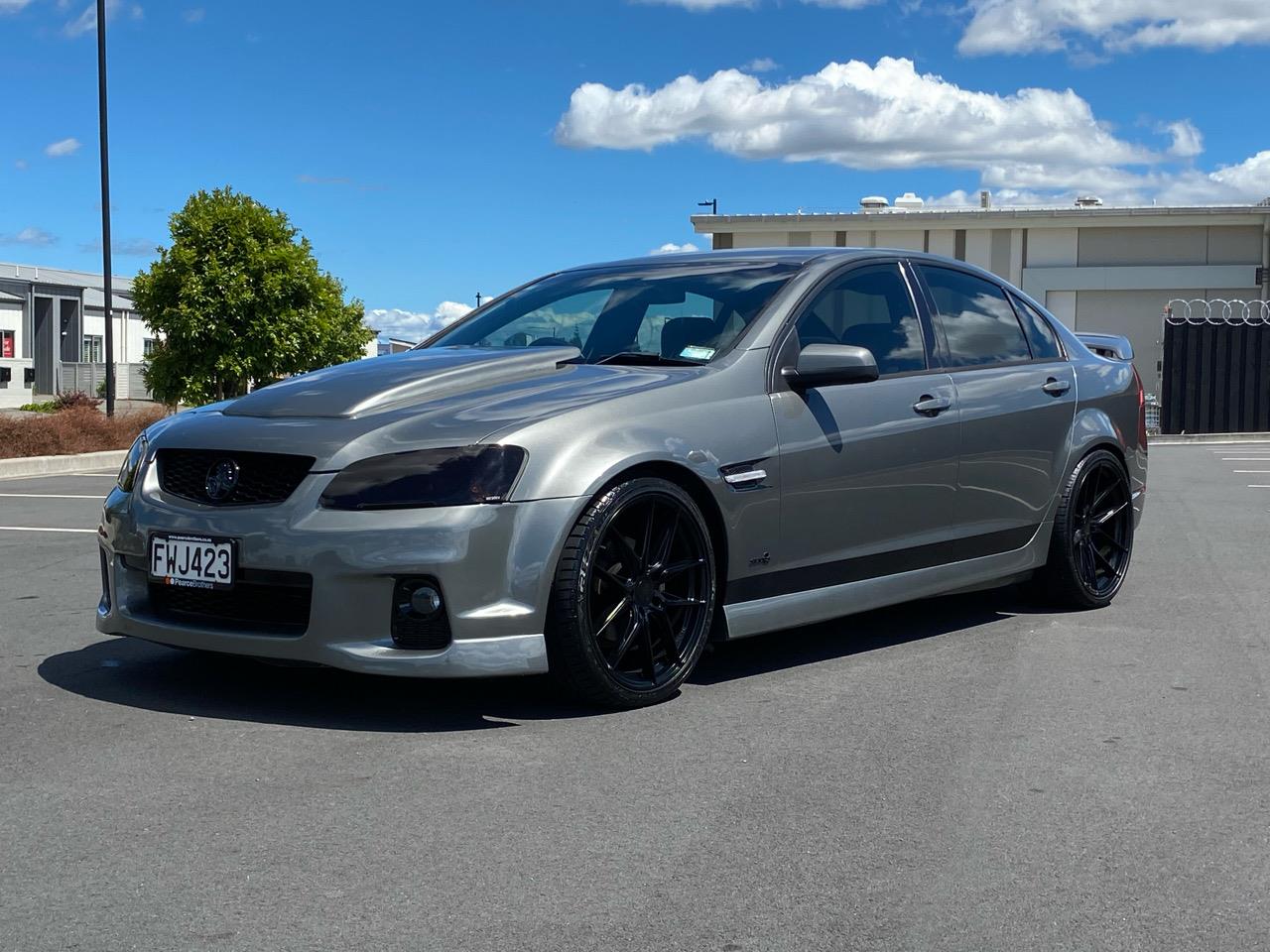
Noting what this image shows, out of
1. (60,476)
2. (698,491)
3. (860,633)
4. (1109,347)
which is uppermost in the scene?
(1109,347)

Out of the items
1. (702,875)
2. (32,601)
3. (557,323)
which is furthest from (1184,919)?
(32,601)

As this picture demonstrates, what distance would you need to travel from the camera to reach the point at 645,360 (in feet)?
17.5

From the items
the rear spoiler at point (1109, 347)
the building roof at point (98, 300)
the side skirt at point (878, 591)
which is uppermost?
the building roof at point (98, 300)

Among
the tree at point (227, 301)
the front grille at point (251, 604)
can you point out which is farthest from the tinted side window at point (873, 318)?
the tree at point (227, 301)

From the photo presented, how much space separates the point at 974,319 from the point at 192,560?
3437 millimetres

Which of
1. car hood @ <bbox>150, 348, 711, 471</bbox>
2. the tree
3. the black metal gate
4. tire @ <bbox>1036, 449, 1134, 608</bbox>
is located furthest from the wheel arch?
the tree

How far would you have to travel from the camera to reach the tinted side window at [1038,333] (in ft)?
21.9

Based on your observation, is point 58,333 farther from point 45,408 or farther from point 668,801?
point 668,801

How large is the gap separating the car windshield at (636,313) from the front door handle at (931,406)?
72 cm

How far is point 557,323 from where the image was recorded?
5.91 meters

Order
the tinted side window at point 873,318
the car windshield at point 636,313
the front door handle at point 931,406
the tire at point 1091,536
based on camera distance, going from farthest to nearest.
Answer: the tire at point 1091,536 < the front door handle at point 931,406 < the tinted side window at point 873,318 < the car windshield at point 636,313

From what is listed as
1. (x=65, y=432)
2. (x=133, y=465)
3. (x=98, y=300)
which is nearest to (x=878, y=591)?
(x=133, y=465)

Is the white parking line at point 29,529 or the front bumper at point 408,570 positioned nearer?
the front bumper at point 408,570

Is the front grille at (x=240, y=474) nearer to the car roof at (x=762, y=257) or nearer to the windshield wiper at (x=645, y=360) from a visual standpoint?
the windshield wiper at (x=645, y=360)
